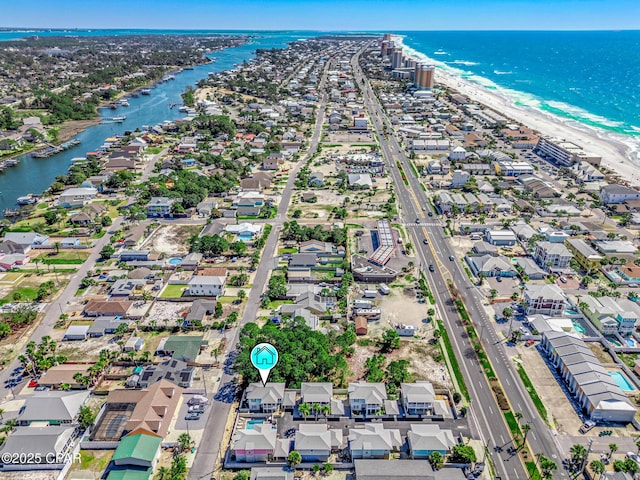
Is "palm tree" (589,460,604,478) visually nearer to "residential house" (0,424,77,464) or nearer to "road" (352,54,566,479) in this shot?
"road" (352,54,566,479)

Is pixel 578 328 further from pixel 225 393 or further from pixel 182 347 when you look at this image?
pixel 182 347

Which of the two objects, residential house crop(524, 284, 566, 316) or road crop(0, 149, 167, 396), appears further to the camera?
residential house crop(524, 284, 566, 316)

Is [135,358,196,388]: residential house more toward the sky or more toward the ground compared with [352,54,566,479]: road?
more toward the sky

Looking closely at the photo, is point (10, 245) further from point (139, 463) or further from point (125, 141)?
point (125, 141)

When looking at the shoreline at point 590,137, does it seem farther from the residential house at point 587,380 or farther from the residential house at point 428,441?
the residential house at point 428,441

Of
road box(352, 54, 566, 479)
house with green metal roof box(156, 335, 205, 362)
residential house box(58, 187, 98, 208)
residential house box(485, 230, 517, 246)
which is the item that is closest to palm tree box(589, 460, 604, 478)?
road box(352, 54, 566, 479)

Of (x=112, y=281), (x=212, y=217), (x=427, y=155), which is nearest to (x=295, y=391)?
(x=112, y=281)

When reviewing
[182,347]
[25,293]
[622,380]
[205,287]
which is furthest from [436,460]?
[25,293]
